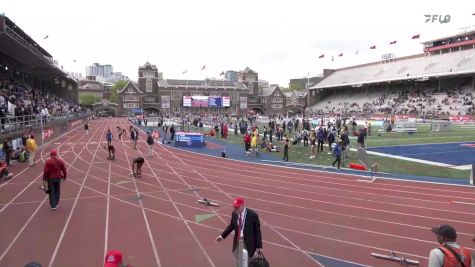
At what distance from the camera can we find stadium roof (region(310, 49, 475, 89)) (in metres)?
61.6

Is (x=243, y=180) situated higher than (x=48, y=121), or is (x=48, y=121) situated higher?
(x=48, y=121)

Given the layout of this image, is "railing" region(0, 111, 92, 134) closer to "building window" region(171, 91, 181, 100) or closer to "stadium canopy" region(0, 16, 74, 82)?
"stadium canopy" region(0, 16, 74, 82)

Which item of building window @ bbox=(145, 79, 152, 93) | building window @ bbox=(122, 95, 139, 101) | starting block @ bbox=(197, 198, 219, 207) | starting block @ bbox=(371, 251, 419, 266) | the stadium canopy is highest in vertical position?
building window @ bbox=(145, 79, 152, 93)

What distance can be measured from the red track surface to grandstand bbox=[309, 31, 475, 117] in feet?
148

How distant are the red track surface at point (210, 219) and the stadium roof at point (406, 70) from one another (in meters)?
52.6

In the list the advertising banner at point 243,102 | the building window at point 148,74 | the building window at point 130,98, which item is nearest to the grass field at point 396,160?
the advertising banner at point 243,102

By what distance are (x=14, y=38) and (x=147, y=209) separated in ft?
67.7

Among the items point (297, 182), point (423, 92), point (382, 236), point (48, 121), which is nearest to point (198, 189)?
point (297, 182)

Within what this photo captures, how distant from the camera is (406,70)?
73.8 meters

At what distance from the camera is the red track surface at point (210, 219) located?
790 cm

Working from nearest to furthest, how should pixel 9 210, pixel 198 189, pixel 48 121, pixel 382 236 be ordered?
pixel 382 236 → pixel 9 210 → pixel 198 189 → pixel 48 121

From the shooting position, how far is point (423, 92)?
221 ft

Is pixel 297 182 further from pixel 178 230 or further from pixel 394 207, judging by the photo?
pixel 178 230

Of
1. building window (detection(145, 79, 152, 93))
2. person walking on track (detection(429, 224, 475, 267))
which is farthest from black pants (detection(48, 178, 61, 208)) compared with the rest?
building window (detection(145, 79, 152, 93))
